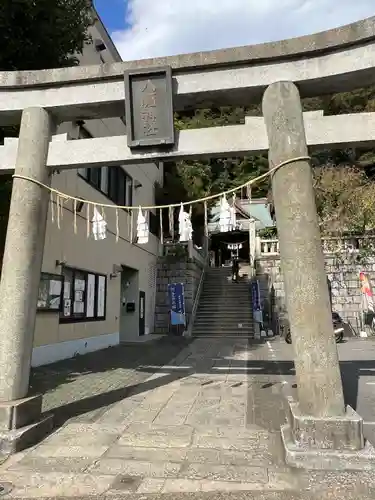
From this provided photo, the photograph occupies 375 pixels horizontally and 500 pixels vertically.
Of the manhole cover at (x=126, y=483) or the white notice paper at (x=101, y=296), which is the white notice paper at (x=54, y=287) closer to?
the white notice paper at (x=101, y=296)

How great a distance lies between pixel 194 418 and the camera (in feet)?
19.9

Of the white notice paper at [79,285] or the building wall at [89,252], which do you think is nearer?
the building wall at [89,252]

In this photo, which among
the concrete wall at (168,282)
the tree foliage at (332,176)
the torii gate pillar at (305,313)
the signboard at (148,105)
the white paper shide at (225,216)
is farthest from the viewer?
the concrete wall at (168,282)

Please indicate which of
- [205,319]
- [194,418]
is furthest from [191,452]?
[205,319]

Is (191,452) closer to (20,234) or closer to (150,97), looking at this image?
(20,234)

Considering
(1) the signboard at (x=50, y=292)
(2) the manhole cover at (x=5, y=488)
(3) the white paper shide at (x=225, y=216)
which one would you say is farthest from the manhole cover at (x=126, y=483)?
(1) the signboard at (x=50, y=292)

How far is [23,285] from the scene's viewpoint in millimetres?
5230

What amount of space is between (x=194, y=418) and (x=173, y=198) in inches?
713

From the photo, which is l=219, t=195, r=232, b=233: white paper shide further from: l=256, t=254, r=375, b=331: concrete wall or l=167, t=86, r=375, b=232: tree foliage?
l=256, t=254, r=375, b=331: concrete wall

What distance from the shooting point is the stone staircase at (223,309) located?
18.9 meters

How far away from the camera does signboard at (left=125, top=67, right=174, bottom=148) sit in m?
5.43

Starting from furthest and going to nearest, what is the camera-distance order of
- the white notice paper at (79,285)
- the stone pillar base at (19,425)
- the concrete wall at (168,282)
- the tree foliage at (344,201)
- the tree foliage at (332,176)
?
the concrete wall at (168,282)
the tree foliage at (332,176)
the tree foliage at (344,201)
the white notice paper at (79,285)
the stone pillar base at (19,425)

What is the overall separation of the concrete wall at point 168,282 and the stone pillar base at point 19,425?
50.4 feet

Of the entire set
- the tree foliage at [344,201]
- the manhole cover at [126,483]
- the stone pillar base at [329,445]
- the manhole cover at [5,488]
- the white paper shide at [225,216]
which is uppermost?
the tree foliage at [344,201]
